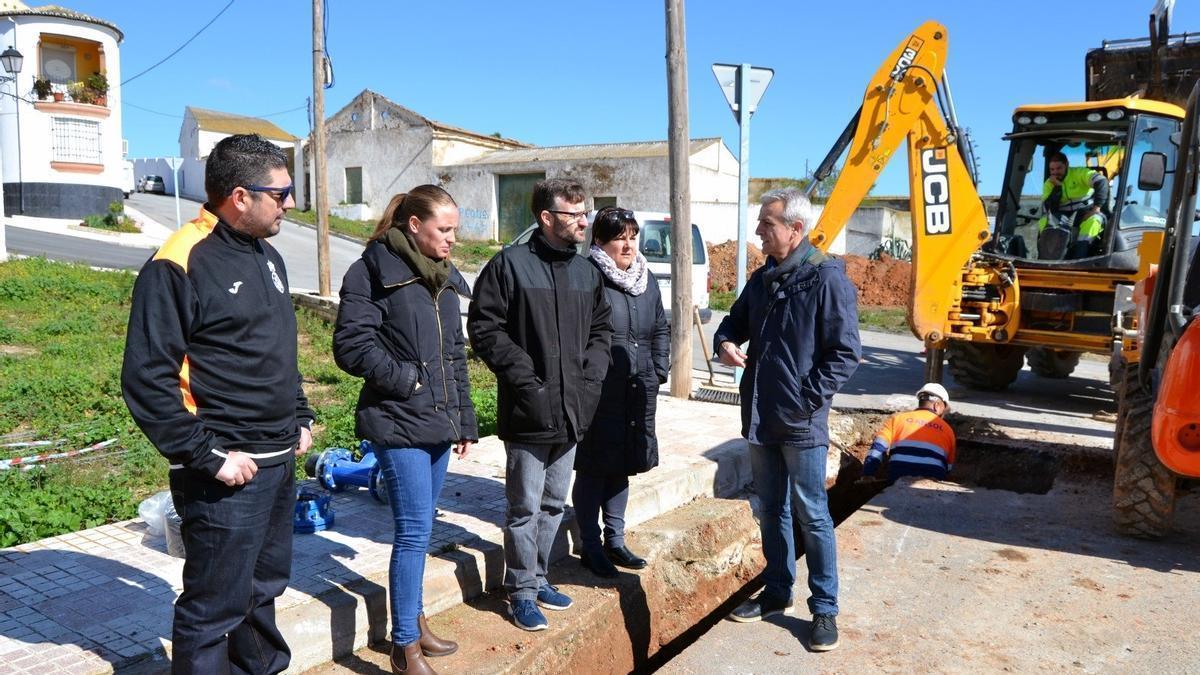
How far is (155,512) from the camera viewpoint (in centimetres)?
423

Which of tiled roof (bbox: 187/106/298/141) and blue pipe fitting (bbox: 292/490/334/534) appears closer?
blue pipe fitting (bbox: 292/490/334/534)

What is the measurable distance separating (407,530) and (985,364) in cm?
835

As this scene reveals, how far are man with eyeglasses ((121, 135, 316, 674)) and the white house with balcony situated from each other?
30734 mm

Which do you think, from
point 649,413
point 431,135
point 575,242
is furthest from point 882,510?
point 431,135

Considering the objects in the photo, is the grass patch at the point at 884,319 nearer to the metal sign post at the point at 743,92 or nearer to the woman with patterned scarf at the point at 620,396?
the metal sign post at the point at 743,92

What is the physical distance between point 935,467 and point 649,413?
115 inches

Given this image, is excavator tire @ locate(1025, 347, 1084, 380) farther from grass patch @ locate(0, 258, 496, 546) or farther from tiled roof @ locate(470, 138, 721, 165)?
tiled roof @ locate(470, 138, 721, 165)

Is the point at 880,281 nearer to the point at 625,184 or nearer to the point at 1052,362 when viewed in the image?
the point at 625,184

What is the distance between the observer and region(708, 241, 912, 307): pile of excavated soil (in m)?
22.7

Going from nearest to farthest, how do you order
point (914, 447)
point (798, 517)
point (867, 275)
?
point (798, 517) → point (914, 447) → point (867, 275)

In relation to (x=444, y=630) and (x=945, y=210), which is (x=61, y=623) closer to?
(x=444, y=630)

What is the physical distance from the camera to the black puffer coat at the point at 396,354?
331 cm

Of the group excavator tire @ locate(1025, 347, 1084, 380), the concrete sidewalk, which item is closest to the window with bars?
excavator tire @ locate(1025, 347, 1084, 380)

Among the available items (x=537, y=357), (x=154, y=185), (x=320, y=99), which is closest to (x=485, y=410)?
(x=537, y=357)
